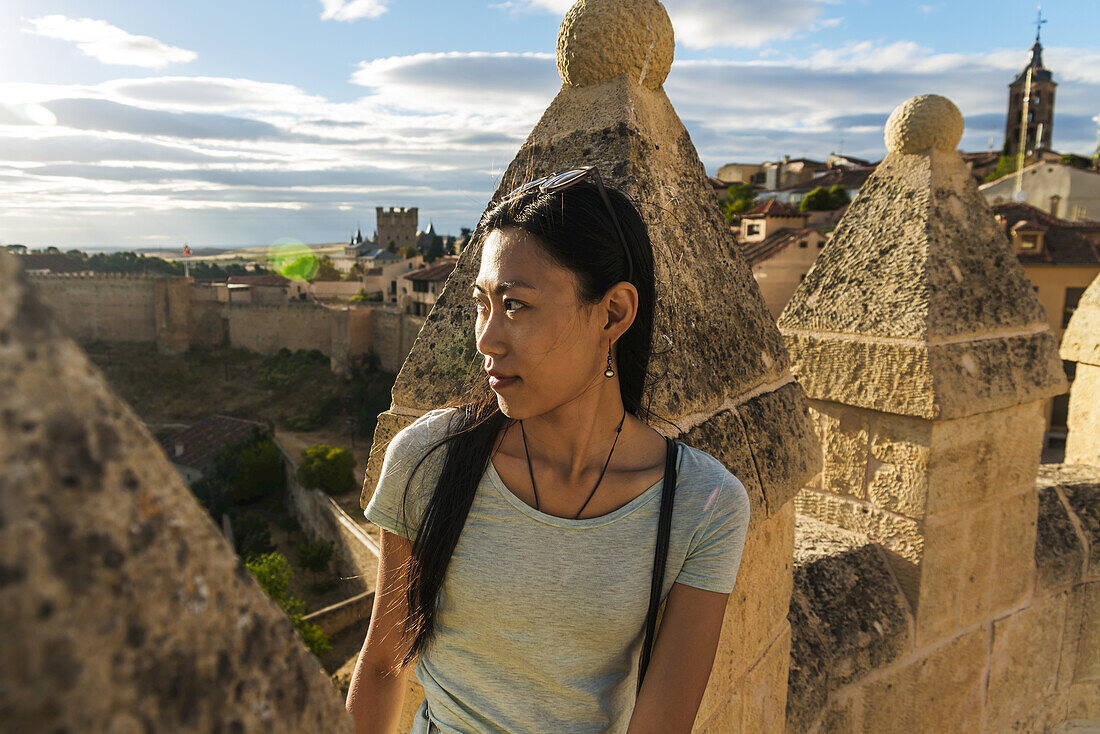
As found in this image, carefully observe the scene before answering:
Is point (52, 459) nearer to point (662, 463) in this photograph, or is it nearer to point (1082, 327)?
point (662, 463)

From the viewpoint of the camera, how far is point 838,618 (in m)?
2.04

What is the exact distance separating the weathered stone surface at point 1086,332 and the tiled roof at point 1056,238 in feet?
47.2

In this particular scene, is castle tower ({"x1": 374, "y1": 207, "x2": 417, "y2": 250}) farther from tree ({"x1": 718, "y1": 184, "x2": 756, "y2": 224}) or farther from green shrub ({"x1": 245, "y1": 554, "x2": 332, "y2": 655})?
green shrub ({"x1": 245, "y1": 554, "x2": 332, "y2": 655})

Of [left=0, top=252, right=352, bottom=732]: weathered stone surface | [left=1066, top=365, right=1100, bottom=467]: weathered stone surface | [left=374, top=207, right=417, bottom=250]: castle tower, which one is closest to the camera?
[left=0, top=252, right=352, bottom=732]: weathered stone surface

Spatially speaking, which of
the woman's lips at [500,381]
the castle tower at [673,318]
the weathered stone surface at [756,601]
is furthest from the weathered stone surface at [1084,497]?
the woman's lips at [500,381]

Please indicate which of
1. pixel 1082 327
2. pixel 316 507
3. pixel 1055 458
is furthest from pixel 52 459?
pixel 316 507

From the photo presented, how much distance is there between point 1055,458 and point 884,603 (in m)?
15.0

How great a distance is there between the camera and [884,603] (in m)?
2.11

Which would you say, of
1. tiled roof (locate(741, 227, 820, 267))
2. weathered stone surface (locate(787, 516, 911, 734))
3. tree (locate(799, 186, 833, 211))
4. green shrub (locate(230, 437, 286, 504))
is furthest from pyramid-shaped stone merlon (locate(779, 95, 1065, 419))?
tree (locate(799, 186, 833, 211))

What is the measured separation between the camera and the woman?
917mm

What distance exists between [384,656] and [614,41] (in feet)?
3.38

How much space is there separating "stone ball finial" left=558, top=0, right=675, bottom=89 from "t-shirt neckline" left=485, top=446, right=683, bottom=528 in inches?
28.2

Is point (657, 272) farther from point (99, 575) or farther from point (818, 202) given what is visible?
point (818, 202)

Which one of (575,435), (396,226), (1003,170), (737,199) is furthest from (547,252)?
(396,226)
